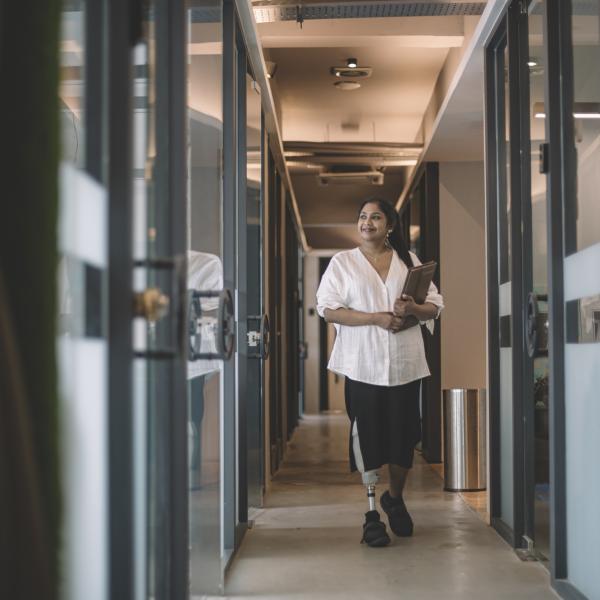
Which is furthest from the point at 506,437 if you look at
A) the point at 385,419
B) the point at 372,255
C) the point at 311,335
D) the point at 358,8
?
the point at 311,335

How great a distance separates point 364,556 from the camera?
4.02m

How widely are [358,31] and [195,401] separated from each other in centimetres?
379

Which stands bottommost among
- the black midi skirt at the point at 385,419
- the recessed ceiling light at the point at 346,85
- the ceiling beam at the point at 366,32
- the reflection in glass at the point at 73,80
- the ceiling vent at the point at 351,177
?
the black midi skirt at the point at 385,419

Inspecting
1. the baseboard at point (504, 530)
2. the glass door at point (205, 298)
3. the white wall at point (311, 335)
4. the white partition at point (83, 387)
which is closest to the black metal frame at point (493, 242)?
the baseboard at point (504, 530)

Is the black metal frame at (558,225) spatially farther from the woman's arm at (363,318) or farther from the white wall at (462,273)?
the white wall at (462,273)

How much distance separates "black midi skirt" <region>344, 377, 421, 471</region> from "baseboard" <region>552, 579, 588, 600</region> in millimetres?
1088

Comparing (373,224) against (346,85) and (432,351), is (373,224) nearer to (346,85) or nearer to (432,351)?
(432,351)

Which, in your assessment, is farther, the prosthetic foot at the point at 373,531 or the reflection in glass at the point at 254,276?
the reflection in glass at the point at 254,276

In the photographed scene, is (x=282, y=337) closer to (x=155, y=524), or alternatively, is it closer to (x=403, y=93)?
(x=403, y=93)

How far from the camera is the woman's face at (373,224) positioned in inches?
175

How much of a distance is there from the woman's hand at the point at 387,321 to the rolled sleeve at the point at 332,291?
0.20 m

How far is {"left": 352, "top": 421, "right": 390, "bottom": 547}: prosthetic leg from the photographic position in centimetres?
420

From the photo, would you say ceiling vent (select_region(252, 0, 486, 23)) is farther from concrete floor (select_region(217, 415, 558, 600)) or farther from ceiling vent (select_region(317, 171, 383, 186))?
ceiling vent (select_region(317, 171, 383, 186))

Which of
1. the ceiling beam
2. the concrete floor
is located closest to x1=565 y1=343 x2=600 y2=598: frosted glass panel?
the concrete floor
